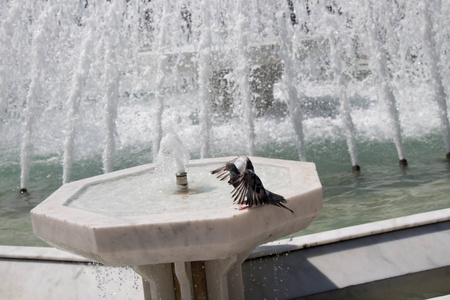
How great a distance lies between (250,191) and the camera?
224cm

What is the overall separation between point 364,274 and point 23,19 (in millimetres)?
6662

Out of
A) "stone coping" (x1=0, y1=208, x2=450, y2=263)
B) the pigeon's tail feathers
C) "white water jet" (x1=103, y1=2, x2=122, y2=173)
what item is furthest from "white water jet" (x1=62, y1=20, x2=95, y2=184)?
the pigeon's tail feathers

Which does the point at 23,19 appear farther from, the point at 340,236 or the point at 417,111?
the point at 340,236

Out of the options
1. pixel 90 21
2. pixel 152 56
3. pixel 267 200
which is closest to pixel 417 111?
pixel 152 56

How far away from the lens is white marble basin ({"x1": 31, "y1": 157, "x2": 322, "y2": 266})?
82.8 inches

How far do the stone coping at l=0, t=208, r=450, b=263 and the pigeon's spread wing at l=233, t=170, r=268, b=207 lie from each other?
1083mm

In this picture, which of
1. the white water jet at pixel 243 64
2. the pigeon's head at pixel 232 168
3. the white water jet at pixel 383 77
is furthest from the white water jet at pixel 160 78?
the pigeon's head at pixel 232 168

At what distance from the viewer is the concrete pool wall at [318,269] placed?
10.4ft

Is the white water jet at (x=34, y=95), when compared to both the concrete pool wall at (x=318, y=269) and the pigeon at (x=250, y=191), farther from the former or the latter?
the pigeon at (x=250, y=191)

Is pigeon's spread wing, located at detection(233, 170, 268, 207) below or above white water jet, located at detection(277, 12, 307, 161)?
below

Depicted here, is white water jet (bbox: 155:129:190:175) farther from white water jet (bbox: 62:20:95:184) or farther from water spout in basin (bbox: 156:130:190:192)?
white water jet (bbox: 62:20:95:184)

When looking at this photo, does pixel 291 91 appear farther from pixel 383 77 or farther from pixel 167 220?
pixel 167 220

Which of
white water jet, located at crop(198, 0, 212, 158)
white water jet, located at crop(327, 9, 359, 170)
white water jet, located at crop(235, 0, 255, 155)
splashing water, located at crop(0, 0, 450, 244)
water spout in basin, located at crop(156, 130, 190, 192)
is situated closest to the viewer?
water spout in basin, located at crop(156, 130, 190, 192)

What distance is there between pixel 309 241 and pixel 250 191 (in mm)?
1219
